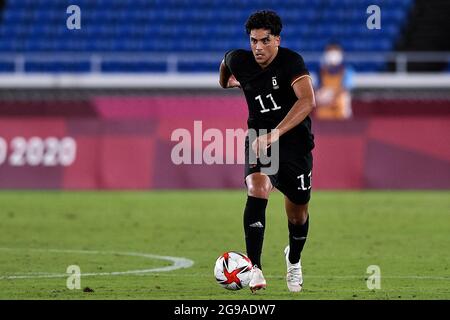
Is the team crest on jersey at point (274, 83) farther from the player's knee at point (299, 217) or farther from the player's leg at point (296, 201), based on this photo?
the player's knee at point (299, 217)

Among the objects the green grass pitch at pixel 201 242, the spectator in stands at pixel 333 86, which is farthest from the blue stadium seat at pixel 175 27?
the green grass pitch at pixel 201 242

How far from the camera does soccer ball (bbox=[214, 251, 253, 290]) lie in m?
8.71

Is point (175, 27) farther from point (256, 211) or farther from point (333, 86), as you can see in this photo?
point (256, 211)

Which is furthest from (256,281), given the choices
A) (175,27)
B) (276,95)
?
(175,27)

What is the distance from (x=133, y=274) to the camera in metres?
10.0

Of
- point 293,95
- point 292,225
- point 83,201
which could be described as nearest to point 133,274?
point 292,225

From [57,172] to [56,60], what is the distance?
22.7ft

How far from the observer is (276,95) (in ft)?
29.6

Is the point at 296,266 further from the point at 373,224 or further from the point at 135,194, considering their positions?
the point at 135,194

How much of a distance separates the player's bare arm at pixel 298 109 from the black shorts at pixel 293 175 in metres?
0.31

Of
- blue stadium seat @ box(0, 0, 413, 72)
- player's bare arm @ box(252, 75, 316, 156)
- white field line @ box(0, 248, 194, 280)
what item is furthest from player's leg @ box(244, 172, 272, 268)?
blue stadium seat @ box(0, 0, 413, 72)

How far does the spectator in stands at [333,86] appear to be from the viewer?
22.2 meters

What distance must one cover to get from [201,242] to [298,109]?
14.7 ft

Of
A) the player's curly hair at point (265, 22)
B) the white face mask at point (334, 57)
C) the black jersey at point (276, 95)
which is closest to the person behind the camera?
the player's curly hair at point (265, 22)
